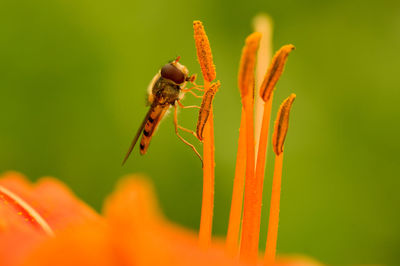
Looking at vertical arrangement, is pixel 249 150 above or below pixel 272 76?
below

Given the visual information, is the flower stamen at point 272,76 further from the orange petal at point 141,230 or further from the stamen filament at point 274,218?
the orange petal at point 141,230

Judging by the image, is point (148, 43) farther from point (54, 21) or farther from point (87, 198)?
point (87, 198)

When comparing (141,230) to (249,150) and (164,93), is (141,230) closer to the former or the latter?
(249,150)

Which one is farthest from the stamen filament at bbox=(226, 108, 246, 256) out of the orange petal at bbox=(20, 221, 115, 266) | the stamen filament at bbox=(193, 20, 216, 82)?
the orange petal at bbox=(20, 221, 115, 266)

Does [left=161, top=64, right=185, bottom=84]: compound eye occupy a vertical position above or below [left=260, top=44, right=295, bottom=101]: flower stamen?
above

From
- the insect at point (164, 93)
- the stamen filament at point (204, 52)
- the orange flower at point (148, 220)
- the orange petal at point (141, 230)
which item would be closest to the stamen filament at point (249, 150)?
the orange flower at point (148, 220)

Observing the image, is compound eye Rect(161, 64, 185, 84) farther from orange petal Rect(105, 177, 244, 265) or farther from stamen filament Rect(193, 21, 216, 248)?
orange petal Rect(105, 177, 244, 265)

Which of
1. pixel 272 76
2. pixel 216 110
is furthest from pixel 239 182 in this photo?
pixel 216 110
